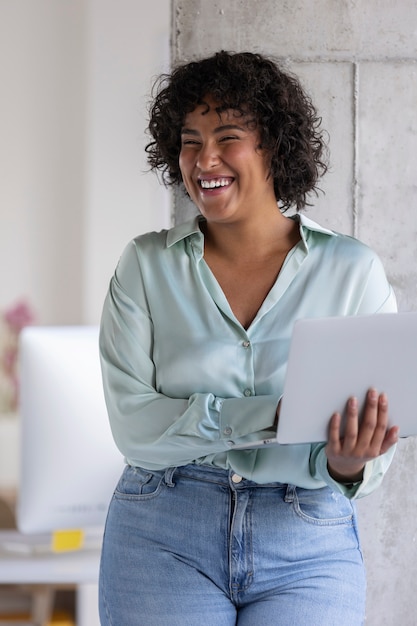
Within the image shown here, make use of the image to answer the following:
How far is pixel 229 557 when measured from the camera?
59.9 inches

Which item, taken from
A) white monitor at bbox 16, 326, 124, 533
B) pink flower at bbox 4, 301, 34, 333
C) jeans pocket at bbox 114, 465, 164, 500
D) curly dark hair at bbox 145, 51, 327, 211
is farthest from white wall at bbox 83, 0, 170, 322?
jeans pocket at bbox 114, 465, 164, 500

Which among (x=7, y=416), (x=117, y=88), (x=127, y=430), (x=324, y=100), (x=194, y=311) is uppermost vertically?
(x=117, y=88)

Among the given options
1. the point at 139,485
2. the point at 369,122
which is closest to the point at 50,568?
the point at 139,485

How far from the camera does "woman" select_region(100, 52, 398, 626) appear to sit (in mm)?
1517

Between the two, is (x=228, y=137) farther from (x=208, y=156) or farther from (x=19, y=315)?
(x=19, y=315)

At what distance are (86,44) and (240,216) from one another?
319 centimetres

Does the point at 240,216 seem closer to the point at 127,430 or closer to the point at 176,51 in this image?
the point at 127,430

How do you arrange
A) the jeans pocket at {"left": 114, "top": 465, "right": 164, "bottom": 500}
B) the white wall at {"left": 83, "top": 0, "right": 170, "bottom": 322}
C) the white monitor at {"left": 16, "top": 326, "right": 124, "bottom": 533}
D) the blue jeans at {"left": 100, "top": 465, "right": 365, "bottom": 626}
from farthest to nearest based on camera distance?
the white wall at {"left": 83, "top": 0, "right": 170, "bottom": 322} → the white monitor at {"left": 16, "top": 326, "right": 124, "bottom": 533} → the jeans pocket at {"left": 114, "top": 465, "right": 164, "bottom": 500} → the blue jeans at {"left": 100, "top": 465, "right": 365, "bottom": 626}

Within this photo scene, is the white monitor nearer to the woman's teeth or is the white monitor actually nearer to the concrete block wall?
the concrete block wall

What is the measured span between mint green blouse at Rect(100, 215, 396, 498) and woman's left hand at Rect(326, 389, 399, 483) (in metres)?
0.10

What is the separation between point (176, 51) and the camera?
2123 millimetres

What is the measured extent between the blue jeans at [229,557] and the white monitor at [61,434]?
0.49m

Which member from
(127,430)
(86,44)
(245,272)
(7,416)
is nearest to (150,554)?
(127,430)

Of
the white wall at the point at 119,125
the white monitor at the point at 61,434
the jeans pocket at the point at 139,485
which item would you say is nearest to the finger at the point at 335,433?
the jeans pocket at the point at 139,485
